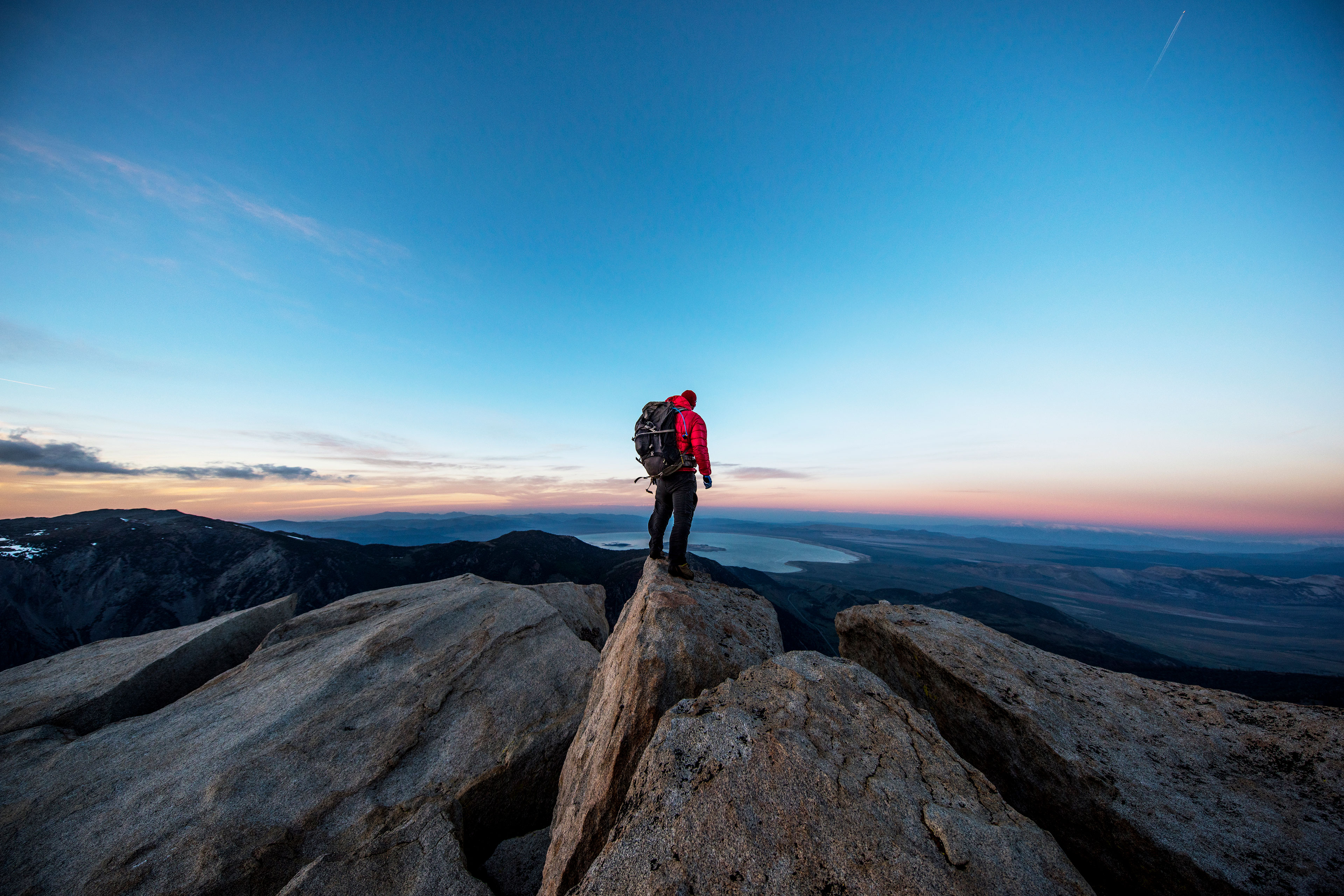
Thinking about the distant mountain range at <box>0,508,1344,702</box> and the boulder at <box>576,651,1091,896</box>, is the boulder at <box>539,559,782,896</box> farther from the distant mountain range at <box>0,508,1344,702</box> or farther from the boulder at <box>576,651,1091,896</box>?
the distant mountain range at <box>0,508,1344,702</box>

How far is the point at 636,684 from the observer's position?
6.96 m

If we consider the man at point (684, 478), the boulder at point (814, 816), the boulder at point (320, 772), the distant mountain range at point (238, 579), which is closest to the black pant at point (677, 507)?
the man at point (684, 478)

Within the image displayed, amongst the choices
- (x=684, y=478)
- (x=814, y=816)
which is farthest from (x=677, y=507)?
(x=814, y=816)

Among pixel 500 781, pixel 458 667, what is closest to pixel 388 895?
pixel 500 781

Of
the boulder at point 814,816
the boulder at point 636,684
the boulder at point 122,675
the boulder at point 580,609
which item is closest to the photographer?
the boulder at point 814,816

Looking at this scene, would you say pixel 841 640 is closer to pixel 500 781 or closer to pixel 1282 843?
pixel 1282 843

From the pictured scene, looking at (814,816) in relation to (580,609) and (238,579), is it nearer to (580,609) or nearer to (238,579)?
(580,609)

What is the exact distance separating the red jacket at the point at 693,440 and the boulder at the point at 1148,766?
5.58m

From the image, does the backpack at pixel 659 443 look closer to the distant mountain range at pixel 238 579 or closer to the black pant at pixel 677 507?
the black pant at pixel 677 507

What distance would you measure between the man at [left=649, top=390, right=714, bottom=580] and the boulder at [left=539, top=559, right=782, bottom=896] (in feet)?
3.37

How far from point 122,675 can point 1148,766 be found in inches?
852

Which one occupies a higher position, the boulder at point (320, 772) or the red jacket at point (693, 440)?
the red jacket at point (693, 440)

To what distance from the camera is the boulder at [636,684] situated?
19.2 ft

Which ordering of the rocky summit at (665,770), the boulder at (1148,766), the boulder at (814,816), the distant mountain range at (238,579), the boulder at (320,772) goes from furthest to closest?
the distant mountain range at (238,579)
the boulder at (320,772)
the boulder at (1148,766)
the rocky summit at (665,770)
the boulder at (814,816)
